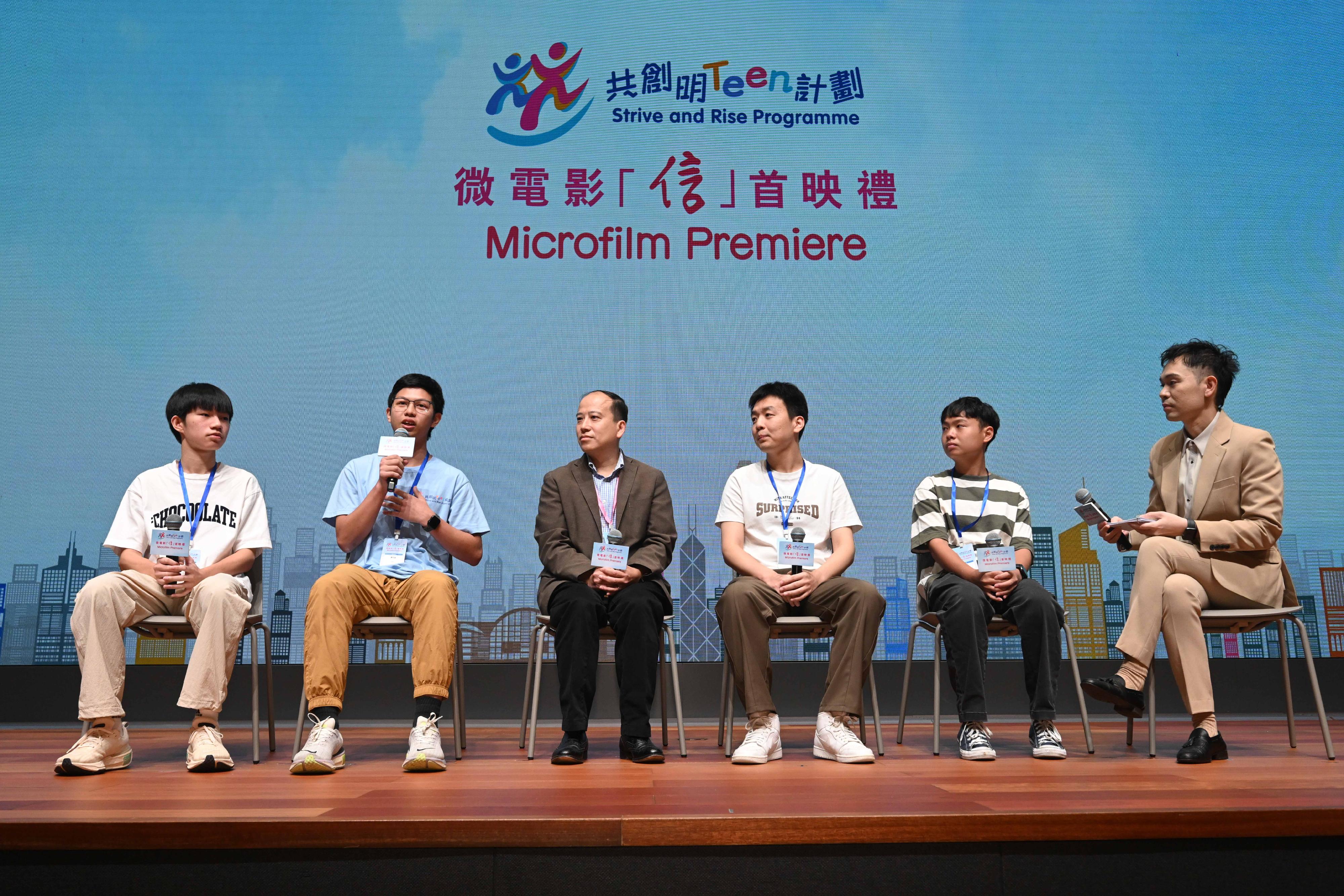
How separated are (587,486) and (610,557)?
29 cm

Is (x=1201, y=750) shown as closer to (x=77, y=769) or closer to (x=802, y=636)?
(x=802, y=636)

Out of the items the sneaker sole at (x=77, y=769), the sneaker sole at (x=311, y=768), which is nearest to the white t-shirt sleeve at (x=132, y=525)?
the sneaker sole at (x=77, y=769)

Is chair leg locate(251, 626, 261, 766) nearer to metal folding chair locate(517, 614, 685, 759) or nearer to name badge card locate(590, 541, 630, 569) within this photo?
metal folding chair locate(517, 614, 685, 759)

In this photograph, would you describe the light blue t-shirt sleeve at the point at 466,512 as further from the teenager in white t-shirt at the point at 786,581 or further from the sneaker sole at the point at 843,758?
the sneaker sole at the point at 843,758

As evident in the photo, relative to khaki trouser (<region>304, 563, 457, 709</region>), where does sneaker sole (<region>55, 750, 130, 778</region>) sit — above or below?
below

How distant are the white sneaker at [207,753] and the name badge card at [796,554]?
164cm

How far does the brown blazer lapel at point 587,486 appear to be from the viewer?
2.94 meters

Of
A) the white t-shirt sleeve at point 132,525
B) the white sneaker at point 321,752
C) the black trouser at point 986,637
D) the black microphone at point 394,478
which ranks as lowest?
the white sneaker at point 321,752

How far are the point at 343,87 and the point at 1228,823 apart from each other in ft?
13.2

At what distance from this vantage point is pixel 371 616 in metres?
2.68

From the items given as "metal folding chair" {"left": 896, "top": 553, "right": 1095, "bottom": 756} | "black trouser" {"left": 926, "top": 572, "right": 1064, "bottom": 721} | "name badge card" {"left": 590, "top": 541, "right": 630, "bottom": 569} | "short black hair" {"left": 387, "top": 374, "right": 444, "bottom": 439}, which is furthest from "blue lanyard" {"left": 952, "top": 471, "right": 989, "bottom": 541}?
"short black hair" {"left": 387, "top": 374, "right": 444, "bottom": 439}

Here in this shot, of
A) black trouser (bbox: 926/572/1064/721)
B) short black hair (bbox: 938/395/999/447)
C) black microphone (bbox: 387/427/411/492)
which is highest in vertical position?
short black hair (bbox: 938/395/999/447)

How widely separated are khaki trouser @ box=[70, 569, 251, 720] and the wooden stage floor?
198 millimetres

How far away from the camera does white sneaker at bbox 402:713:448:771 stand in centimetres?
237
